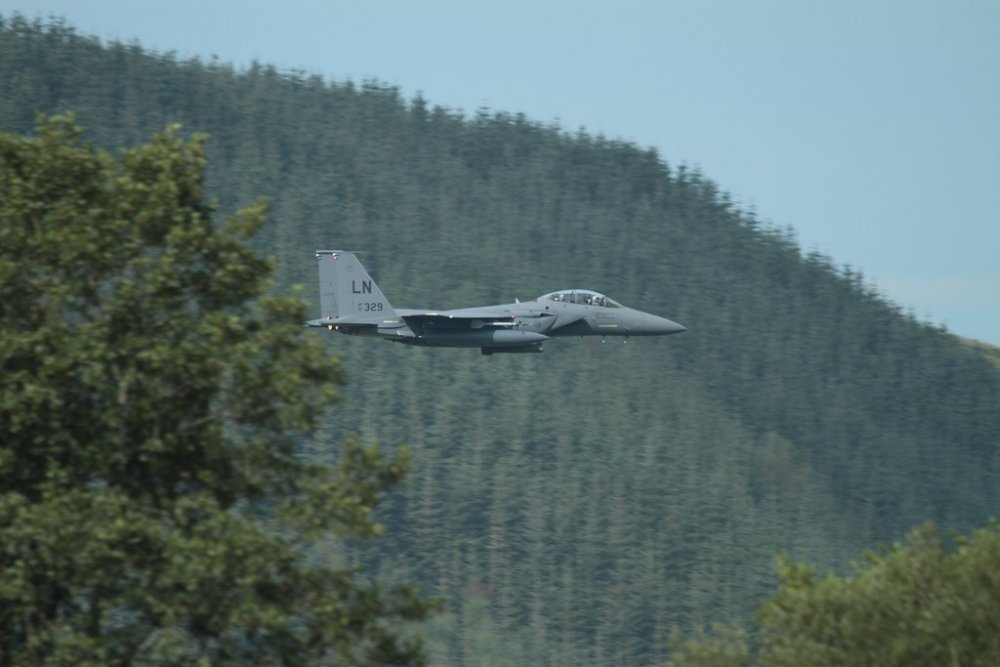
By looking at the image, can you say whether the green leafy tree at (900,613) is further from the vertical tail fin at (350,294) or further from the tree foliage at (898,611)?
the vertical tail fin at (350,294)

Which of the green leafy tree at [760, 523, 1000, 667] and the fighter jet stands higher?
the fighter jet

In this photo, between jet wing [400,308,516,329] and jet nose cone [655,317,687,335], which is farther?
jet nose cone [655,317,687,335]

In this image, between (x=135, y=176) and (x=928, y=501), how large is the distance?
184922 mm

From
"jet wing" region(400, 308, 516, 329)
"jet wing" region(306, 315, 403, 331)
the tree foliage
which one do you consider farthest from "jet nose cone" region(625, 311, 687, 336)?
the tree foliage

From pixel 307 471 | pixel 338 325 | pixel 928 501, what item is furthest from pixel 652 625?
pixel 307 471

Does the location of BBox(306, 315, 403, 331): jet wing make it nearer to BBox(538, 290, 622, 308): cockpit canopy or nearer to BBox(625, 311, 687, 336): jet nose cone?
BBox(538, 290, 622, 308): cockpit canopy

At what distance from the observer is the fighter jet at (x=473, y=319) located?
56.2m

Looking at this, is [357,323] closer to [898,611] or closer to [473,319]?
[473,319]

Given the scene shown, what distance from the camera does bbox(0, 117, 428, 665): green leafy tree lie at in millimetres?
19266

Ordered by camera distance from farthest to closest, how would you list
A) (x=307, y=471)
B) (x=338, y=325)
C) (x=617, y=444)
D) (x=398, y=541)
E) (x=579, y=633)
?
(x=617, y=444), (x=398, y=541), (x=579, y=633), (x=338, y=325), (x=307, y=471)

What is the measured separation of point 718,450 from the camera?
631ft

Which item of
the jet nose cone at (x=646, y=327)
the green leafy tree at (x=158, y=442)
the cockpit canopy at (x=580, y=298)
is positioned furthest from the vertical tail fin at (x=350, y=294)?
the green leafy tree at (x=158, y=442)

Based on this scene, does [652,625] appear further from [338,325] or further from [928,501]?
[338,325]

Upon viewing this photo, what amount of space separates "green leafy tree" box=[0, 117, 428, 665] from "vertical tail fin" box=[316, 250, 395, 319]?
37.8 m
